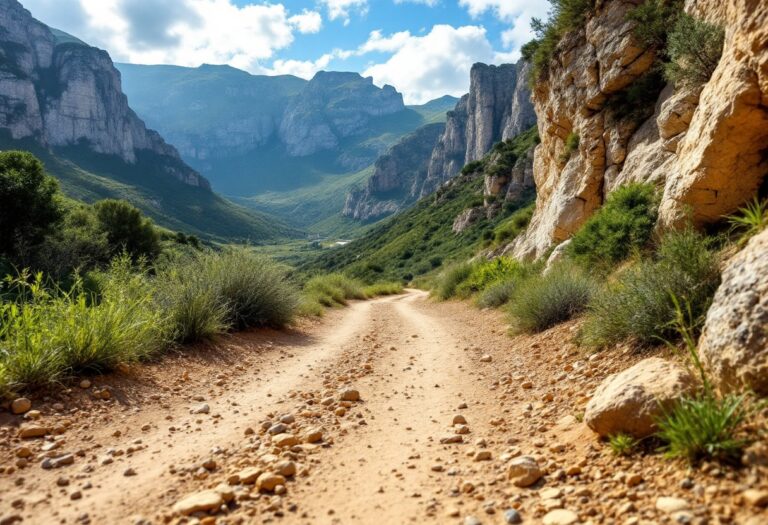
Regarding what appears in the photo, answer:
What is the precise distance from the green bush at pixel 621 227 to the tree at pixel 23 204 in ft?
65.3

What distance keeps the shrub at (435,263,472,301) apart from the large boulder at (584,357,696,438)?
1894 cm

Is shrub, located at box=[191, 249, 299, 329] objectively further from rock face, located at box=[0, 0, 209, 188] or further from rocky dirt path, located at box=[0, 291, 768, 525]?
rock face, located at box=[0, 0, 209, 188]

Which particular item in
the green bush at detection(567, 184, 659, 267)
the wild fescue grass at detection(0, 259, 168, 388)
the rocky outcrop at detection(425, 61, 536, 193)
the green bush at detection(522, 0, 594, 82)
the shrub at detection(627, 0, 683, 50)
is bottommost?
the wild fescue grass at detection(0, 259, 168, 388)

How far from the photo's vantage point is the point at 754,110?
5.41 metres

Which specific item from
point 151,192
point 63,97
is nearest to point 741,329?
point 151,192

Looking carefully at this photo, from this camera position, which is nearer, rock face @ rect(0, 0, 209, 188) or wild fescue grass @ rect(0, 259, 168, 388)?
wild fescue grass @ rect(0, 259, 168, 388)

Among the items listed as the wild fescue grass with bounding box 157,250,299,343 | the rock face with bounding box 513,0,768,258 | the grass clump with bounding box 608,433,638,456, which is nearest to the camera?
the grass clump with bounding box 608,433,638,456

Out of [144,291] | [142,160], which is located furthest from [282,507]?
[142,160]

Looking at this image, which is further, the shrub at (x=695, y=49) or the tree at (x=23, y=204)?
the tree at (x=23, y=204)

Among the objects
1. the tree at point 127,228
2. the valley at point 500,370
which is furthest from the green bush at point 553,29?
the tree at point 127,228

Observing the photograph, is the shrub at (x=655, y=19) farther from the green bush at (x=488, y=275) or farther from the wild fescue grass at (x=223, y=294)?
the wild fescue grass at (x=223, y=294)

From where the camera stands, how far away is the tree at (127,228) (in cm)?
2908

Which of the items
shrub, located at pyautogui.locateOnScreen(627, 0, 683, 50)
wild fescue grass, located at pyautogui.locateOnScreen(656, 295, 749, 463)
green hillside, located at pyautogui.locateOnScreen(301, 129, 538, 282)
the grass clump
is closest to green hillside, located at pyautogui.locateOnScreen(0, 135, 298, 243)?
green hillside, located at pyautogui.locateOnScreen(301, 129, 538, 282)

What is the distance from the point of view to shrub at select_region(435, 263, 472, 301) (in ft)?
74.9
